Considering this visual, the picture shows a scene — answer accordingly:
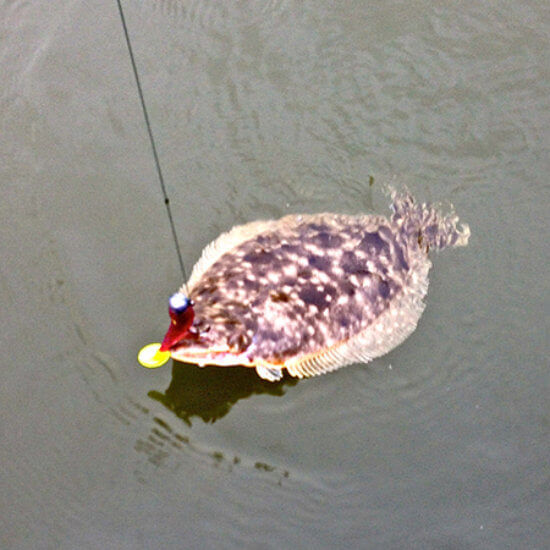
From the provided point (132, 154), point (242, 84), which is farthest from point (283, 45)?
point (132, 154)

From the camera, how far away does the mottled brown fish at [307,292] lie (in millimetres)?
4750

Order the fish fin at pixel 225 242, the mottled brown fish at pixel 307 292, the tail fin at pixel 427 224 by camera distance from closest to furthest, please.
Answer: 1. the mottled brown fish at pixel 307 292
2. the fish fin at pixel 225 242
3. the tail fin at pixel 427 224

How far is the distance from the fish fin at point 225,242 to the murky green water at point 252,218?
0.18 meters

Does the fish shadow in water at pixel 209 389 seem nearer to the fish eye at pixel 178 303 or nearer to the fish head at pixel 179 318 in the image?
the fish head at pixel 179 318

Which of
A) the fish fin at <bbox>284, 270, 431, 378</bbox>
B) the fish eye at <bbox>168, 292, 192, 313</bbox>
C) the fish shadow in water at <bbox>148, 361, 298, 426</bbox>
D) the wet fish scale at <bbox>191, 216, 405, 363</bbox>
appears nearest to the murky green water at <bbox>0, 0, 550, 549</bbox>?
the fish shadow in water at <bbox>148, 361, 298, 426</bbox>

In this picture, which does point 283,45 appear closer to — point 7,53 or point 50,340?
point 7,53

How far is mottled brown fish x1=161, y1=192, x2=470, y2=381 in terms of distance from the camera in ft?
15.6

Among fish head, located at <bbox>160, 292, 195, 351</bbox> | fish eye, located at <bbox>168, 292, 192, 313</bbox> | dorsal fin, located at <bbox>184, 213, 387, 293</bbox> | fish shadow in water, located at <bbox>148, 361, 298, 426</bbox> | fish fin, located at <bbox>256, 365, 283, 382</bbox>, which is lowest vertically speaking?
fish shadow in water, located at <bbox>148, 361, 298, 426</bbox>

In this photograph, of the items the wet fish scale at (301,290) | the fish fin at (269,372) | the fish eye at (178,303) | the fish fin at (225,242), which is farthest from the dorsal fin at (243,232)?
the fish eye at (178,303)

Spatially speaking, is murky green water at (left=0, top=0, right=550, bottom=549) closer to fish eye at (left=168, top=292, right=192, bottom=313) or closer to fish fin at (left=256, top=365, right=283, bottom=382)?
fish fin at (left=256, top=365, right=283, bottom=382)

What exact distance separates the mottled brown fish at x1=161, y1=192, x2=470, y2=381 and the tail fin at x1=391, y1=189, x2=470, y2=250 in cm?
1

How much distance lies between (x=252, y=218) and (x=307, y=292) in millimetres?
1196

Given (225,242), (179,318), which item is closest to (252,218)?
(225,242)

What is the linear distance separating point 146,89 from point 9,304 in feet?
7.88
